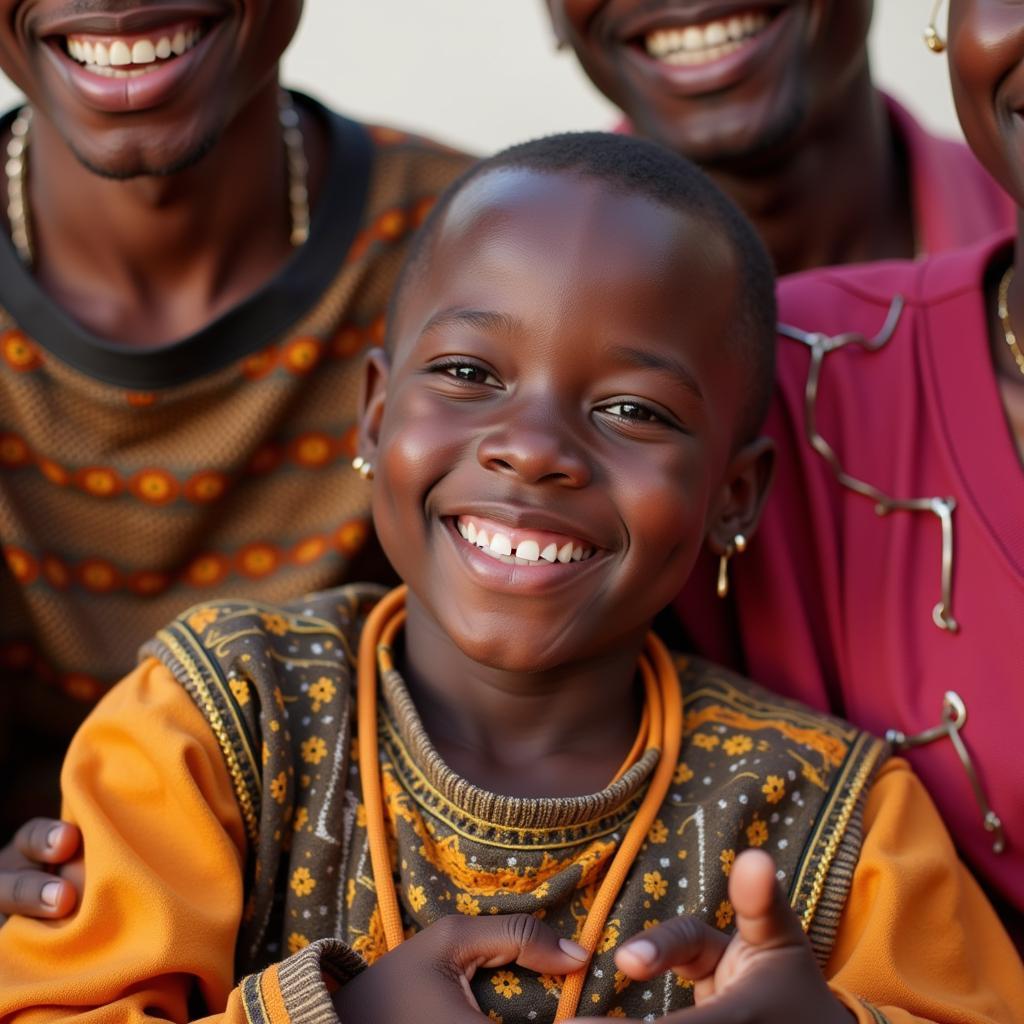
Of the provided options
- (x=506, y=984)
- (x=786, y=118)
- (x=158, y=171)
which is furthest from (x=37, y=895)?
(x=786, y=118)

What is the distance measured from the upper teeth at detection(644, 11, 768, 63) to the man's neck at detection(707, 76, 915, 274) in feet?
0.67

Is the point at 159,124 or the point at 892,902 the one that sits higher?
the point at 159,124

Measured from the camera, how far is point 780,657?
225cm

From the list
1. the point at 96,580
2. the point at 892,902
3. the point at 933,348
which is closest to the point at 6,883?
the point at 96,580

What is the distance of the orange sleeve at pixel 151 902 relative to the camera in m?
1.69

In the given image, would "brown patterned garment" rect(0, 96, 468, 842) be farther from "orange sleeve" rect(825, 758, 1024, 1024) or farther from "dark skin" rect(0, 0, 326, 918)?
"orange sleeve" rect(825, 758, 1024, 1024)

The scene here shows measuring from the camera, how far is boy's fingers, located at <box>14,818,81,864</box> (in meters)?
1.84

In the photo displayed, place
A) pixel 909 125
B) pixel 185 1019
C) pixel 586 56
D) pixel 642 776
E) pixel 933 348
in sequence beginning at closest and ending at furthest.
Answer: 1. pixel 185 1019
2. pixel 642 776
3. pixel 933 348
4. pixel 586 56
5. pixel 909 125

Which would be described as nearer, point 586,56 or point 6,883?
point 6,883

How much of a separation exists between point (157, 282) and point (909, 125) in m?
1.43

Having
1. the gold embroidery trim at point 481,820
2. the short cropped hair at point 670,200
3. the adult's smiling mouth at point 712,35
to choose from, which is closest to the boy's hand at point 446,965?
the gold embroidery trim at point 481,820

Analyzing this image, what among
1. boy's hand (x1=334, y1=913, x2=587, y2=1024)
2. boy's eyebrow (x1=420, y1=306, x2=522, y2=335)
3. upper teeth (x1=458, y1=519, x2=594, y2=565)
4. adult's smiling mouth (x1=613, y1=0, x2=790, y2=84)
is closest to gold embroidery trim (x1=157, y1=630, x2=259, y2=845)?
boy's hand (x1=334, y1=913, x2=587, y2=1024)

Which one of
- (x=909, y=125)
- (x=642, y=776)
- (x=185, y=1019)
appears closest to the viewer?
(x=185, y=1019)

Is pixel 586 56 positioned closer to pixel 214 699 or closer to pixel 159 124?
pixel 159 124
